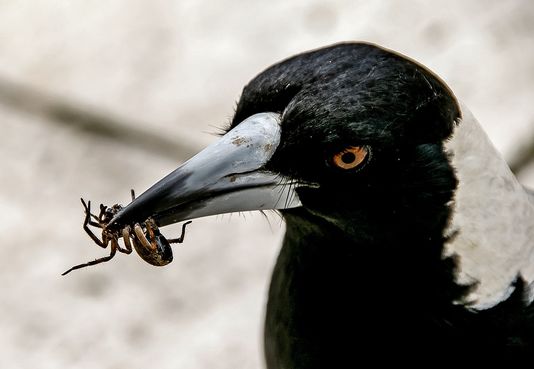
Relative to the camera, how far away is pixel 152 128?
3.12 meters

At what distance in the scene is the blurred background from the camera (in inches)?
107

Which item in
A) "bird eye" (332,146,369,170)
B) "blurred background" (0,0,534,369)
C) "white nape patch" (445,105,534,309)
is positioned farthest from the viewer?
"blurred background" (0,0,534,369)

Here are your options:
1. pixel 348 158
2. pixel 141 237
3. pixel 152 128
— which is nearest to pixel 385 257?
pixel 348 158

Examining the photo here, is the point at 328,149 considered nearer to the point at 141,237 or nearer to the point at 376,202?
the point at 376,202

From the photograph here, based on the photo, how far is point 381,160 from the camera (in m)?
1.54

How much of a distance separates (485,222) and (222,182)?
0.41 m

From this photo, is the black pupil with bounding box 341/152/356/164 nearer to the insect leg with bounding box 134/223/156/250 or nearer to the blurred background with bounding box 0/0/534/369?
the insect leg with bounding box 134/223/156/250

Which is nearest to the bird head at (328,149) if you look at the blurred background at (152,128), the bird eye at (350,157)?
the bird eye at (350,157)

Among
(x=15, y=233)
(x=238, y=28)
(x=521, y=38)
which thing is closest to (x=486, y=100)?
(x=521, y=38)

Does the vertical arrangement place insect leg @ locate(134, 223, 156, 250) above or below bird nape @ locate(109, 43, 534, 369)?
above

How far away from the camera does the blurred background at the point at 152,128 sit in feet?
8.90

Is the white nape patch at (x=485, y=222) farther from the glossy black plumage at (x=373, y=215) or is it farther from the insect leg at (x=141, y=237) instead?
the insect leg at (x=141, y=237)

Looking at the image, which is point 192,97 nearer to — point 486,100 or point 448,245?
point 486,100

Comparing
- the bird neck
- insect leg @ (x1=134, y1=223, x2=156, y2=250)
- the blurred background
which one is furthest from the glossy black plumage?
the blurred background
